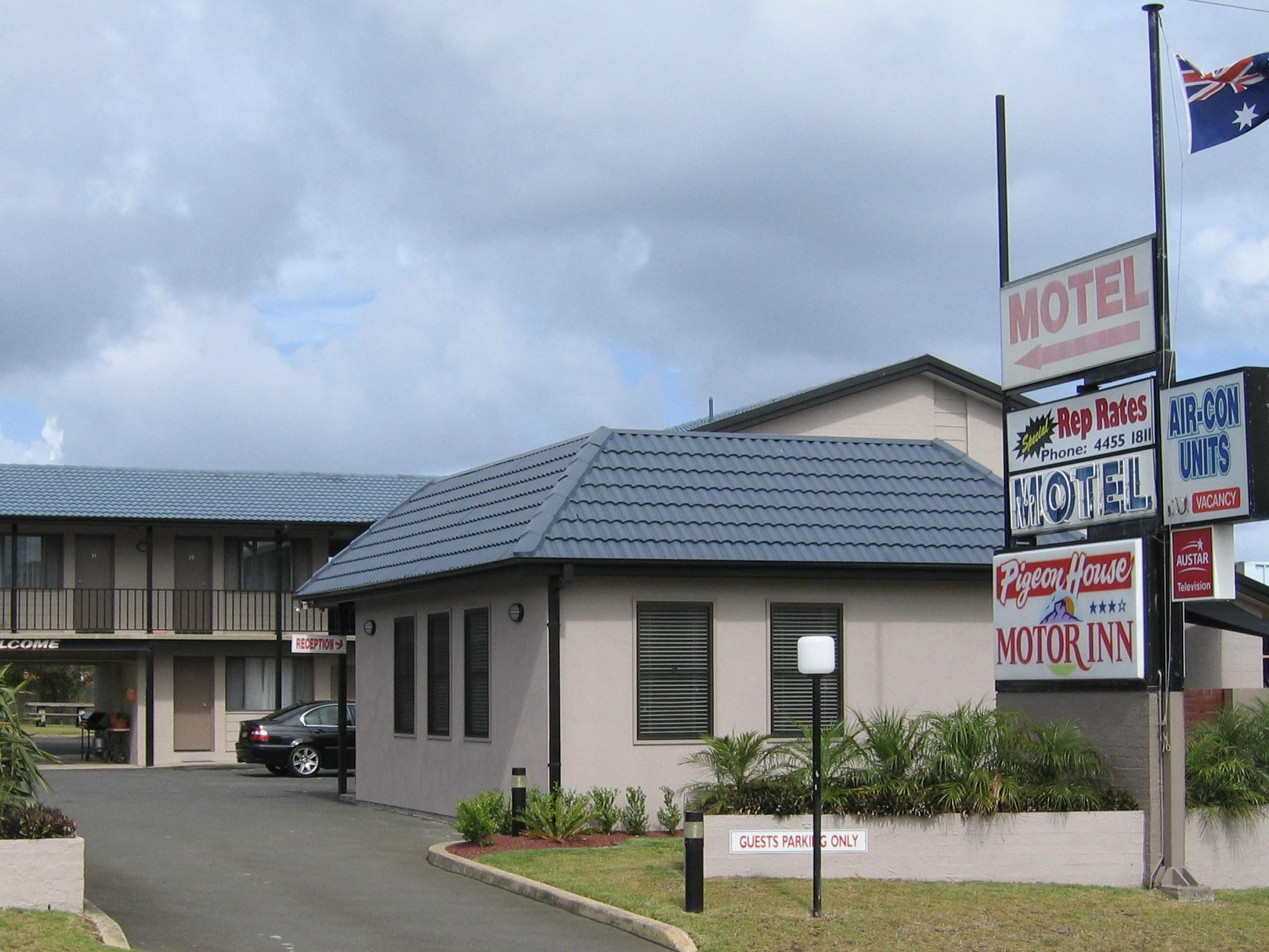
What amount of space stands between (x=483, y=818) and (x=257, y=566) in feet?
86.2

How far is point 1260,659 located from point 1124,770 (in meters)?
13.0

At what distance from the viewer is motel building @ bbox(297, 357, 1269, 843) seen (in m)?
18.8

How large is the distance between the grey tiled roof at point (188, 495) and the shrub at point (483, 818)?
23.9 metres

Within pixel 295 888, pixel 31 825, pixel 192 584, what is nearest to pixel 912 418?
pixel 295 888

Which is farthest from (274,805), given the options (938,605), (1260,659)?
(1260,659)

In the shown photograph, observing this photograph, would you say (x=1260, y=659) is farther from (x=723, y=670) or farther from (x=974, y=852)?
(x=974, y=852)

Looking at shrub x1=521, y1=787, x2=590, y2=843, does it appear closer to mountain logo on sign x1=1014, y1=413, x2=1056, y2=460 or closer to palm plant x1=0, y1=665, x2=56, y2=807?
palm plant x1=0, y1=665, x2=56, y2=807

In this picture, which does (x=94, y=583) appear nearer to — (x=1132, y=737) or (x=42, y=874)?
(x=42, y=874)

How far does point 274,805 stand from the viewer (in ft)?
81.4

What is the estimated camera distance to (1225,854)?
15609 mm

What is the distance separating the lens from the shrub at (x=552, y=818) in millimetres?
17125

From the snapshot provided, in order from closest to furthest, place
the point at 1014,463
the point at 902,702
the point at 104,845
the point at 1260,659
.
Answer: the point at 1014,463 < the point at 104,845 < the point at 902,702 < the point at 1260,659

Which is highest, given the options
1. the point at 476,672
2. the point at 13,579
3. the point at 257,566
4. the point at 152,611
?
the point at 257,566

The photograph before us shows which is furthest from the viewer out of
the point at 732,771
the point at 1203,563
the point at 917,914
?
the point at 732,771
